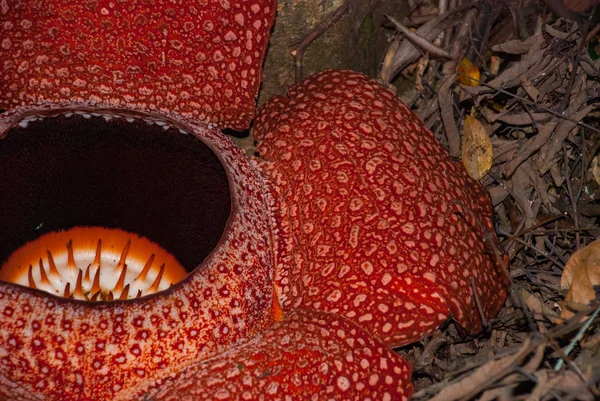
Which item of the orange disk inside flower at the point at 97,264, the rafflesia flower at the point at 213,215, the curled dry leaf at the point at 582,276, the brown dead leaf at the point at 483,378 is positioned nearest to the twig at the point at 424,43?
the rafflesia flower at the point at 213,215

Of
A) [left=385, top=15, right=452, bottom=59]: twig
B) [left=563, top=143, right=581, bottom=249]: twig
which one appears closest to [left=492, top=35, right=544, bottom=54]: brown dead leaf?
[left=385, top=15, right=452, bottom=59]: twig

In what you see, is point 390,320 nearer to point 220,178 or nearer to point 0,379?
point 220,178

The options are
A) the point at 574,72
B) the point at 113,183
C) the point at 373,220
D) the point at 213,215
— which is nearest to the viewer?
the point at 373,220

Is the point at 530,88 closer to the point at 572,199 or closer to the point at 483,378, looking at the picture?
the point at 572,199

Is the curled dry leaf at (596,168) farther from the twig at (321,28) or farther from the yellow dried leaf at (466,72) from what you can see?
the twig at (321,28)

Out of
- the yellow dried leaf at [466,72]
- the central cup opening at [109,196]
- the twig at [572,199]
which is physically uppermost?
the yellow dried leaf at [466,72]

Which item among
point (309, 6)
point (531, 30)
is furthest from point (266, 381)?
point (531, 30)

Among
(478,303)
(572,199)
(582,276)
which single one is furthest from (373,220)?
(572,199)
